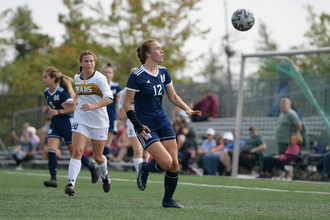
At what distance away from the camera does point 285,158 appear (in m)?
12.2

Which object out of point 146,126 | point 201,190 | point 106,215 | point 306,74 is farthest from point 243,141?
point 106,215

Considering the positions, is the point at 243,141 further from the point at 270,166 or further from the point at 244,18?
the point at 244,18

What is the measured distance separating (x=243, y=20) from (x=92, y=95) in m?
3.00

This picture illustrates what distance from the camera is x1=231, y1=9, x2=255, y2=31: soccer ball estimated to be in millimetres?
8133


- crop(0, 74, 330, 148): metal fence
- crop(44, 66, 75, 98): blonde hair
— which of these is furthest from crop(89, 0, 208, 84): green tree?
crop(44, 66, 75, 98): blonde hair

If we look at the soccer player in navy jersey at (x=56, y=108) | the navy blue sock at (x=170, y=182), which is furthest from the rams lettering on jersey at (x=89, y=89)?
the navy blue sock at (x=170, y=182)

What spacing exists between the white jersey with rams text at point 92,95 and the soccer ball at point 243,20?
8.59 feet

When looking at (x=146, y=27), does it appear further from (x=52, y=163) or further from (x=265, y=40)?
(x=265, y=40)

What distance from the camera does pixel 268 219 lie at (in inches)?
190

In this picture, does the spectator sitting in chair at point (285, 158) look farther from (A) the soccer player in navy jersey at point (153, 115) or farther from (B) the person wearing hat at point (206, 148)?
(A) the soccer player in navy jersey at point (153, 115)

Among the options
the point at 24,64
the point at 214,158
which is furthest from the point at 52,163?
the point at 24,64

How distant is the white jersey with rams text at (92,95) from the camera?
7152mm

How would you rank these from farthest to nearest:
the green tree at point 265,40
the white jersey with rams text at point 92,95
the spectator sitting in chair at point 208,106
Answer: the green tree at point 265,40, the spectator sitting in chair at point 208,106, the white jersey with rams text at point 92,95

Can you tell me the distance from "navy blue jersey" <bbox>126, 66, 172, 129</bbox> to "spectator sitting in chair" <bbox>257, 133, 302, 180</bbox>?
7248 millimetres
